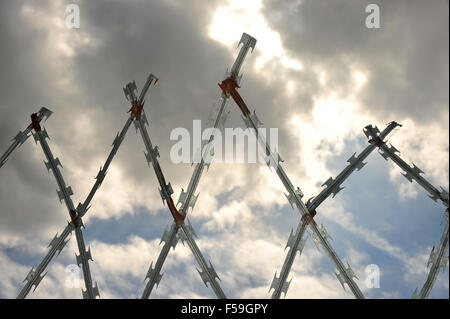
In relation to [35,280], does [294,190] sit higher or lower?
higher

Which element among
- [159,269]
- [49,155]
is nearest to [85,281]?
[159,269]

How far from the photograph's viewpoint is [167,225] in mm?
17078

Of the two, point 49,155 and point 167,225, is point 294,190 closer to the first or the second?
point 167,225

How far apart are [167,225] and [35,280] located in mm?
8484

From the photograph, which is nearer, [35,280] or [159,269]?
[159,269]
